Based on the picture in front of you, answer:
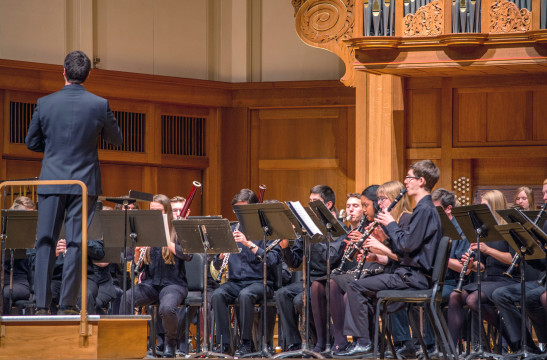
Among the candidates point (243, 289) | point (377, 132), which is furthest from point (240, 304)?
point (377, 132)

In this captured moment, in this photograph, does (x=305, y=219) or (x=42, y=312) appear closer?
(x=42, y=312)

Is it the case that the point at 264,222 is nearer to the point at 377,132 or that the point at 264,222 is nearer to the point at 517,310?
the point at 517,310

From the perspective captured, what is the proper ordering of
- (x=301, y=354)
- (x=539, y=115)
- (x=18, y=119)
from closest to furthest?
(x=301, y=354)
(x=539, y=115)
(x=18, y=119)

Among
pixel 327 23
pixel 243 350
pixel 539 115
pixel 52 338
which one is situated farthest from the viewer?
pixel 539 115

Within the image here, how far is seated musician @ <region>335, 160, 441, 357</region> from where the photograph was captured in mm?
6324

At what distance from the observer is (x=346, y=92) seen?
35.8 feet

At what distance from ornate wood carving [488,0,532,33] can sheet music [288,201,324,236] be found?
277 cm

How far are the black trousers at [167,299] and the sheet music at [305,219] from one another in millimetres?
1392

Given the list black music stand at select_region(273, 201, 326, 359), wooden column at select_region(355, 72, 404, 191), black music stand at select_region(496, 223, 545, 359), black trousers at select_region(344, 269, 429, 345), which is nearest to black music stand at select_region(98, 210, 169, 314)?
black music stand at select_region(273, 201, 326, 359)

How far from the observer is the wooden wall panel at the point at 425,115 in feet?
31.6

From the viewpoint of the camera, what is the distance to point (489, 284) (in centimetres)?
707

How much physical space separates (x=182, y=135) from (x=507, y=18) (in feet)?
14.1

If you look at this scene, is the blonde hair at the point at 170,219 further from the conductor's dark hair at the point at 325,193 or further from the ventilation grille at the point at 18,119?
the ventilation grille at the point at 18,119

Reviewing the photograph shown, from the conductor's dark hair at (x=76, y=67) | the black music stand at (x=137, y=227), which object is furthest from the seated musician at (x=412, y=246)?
the conductor's dark hair at (x=76, y=67)
